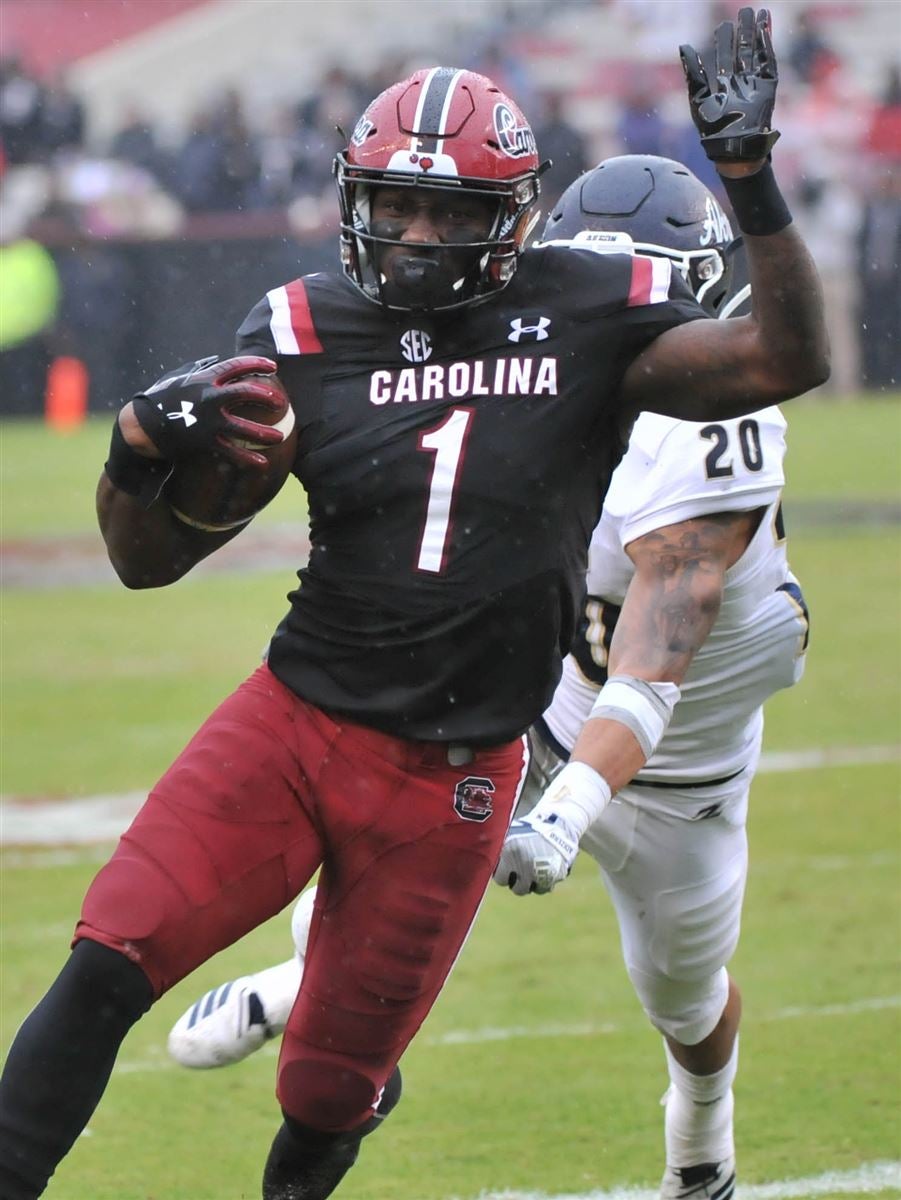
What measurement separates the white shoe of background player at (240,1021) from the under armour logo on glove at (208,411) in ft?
4.58

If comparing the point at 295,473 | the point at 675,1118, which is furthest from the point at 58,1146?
the point at 675,1118

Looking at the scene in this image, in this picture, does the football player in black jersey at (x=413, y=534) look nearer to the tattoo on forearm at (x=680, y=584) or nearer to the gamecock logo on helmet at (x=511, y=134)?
the gamecock logo on helmet at (x=511, y=134)

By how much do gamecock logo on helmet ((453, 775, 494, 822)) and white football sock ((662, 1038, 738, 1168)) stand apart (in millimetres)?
1176

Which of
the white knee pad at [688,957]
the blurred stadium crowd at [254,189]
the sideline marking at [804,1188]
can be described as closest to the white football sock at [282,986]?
the sideline marking at [804,1188]

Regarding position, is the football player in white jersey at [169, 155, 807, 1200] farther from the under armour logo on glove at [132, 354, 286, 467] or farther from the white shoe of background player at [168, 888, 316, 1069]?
the under armour logo on glove at [132, 354, 286, 467]

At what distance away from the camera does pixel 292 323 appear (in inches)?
141

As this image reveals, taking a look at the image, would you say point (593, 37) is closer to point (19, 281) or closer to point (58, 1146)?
point (19, 281)

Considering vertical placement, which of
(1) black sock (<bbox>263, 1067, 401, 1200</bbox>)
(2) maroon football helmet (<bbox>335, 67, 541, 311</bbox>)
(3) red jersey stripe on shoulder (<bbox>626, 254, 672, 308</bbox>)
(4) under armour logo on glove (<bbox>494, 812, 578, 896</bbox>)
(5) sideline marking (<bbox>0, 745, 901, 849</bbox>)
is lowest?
(5) sideline marking (<bbox>0, 745, 901, 849</bbox>)

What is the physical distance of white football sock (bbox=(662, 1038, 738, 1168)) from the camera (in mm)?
4379

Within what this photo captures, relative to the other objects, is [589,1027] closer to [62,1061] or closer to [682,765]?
[682,765]

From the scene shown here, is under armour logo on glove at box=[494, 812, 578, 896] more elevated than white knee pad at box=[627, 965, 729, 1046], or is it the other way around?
under armour logo on glove at box=[494, 812, 578, 896]

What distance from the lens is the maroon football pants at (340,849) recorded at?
3.41 metres

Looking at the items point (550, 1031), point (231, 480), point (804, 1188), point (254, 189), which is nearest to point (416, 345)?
point (231, 480)

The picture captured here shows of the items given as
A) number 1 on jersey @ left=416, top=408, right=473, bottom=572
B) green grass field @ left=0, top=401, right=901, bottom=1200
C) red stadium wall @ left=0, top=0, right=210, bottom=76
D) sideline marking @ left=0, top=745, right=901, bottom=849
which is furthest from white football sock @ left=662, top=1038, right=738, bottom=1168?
red stadium wall @ left=0, top=0, right=210, bottom=76
